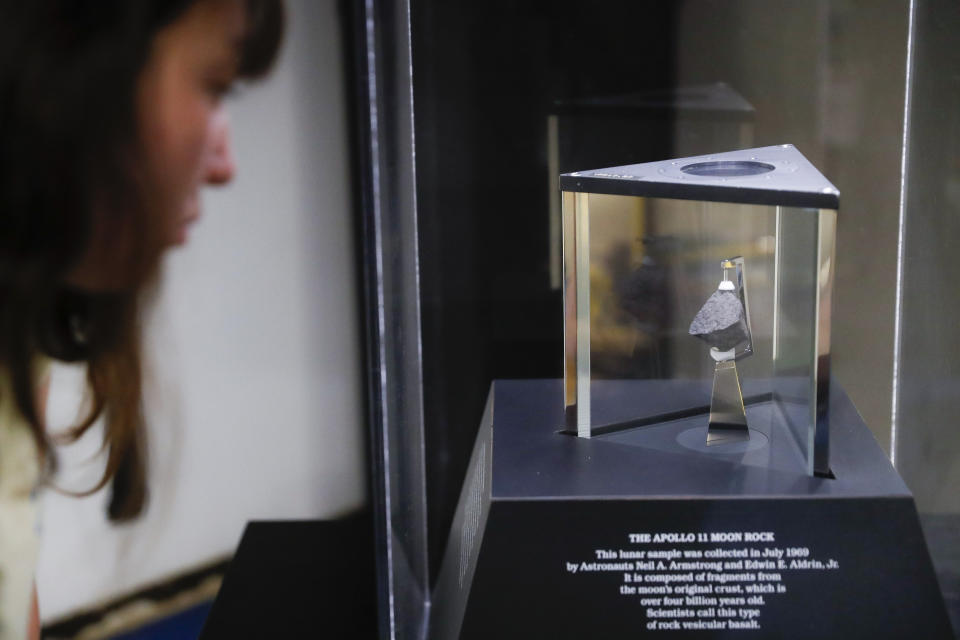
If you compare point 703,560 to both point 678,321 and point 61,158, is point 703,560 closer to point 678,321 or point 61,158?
point 678,321

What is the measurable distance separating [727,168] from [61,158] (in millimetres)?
697

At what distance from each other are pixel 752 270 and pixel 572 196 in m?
0.22

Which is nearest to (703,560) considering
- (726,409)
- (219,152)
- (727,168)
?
(726,409)

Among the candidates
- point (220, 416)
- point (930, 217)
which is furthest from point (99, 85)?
point (930, 217)

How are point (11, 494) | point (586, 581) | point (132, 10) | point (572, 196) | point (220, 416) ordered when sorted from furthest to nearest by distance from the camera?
point (220, 416) → point (572, 196) → point (586, 581) → point (11, 494) → point (132, 10)

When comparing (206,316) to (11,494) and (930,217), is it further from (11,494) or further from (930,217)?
(930,217)

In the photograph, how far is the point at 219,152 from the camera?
37.4 inches

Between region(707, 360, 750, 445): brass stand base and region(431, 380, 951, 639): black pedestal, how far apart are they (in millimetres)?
93

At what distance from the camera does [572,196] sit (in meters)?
1.11

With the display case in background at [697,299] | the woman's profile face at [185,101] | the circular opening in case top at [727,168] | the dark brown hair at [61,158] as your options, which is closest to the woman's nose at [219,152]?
the woman's profile face at [185,101]

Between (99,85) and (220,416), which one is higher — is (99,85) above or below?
above

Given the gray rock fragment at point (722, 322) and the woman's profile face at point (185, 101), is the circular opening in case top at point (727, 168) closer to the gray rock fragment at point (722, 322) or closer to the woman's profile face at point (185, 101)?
the gray rock fragment at point (722, 322)

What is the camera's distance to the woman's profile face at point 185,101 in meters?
0.81

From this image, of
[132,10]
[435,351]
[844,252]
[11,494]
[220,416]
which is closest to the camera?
[132,10]
